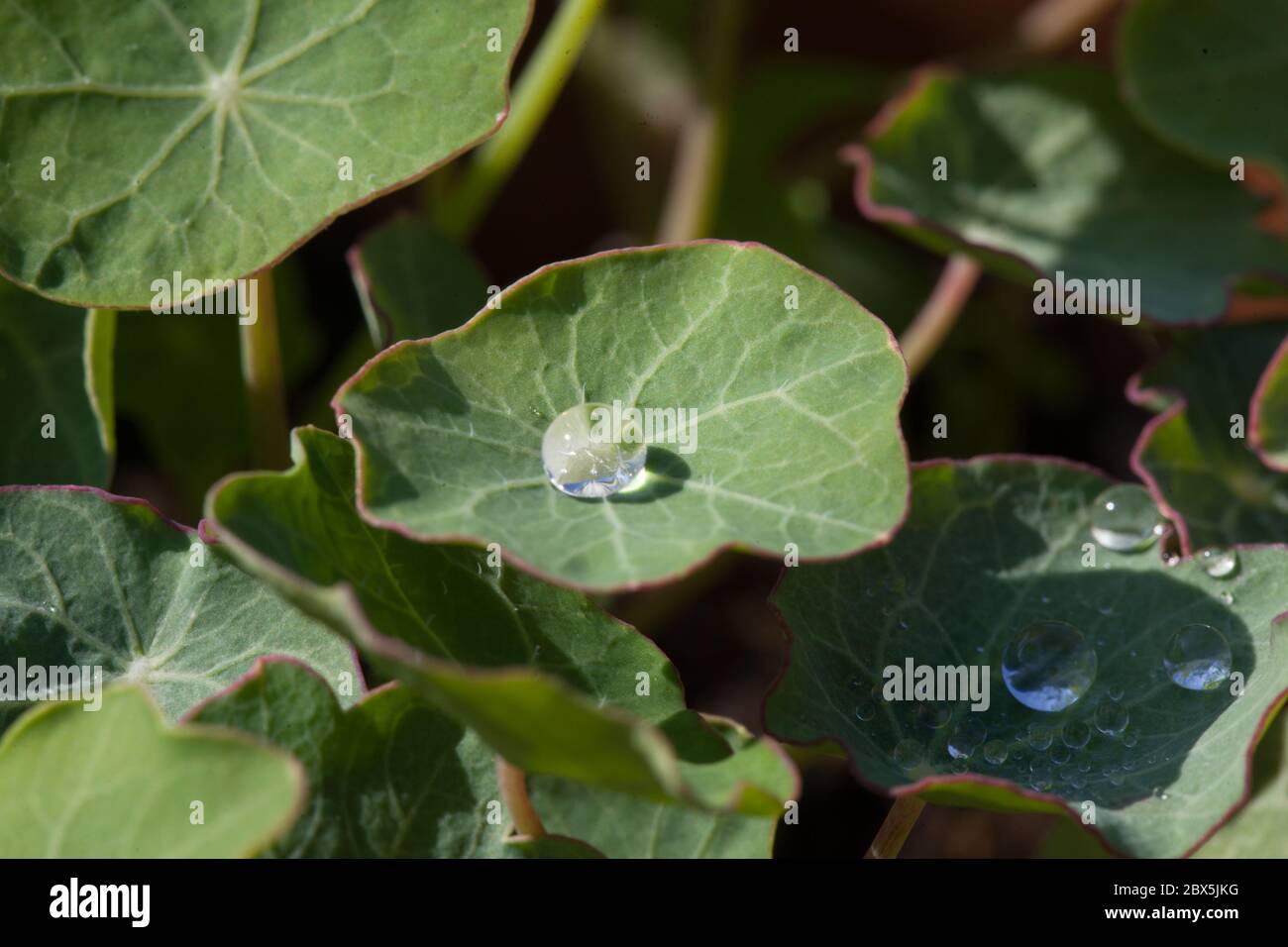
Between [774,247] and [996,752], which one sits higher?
[774,247]

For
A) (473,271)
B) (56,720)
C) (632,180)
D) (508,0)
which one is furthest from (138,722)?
(632,180)

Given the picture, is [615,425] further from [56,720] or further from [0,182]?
[0,182]

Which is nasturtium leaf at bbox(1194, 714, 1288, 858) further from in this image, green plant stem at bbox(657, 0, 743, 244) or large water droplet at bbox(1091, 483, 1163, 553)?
green plant stem at bbox(657, 0, 743, 244)

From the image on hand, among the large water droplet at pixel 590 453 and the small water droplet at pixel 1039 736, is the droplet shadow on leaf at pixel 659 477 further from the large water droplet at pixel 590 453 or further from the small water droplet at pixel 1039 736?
the small water droplet at pixel 1039 736

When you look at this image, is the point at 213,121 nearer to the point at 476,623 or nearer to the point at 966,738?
the point at 476,623

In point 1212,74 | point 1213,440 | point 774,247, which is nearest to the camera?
point 1213,440

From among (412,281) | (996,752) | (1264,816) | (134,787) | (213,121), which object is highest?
(213,121)

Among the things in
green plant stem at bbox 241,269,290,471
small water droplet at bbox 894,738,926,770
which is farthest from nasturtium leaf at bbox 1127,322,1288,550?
green plant stem at bbox 241,269,290,471

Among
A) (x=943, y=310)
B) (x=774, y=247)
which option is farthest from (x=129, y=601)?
(x=774, y=247)
